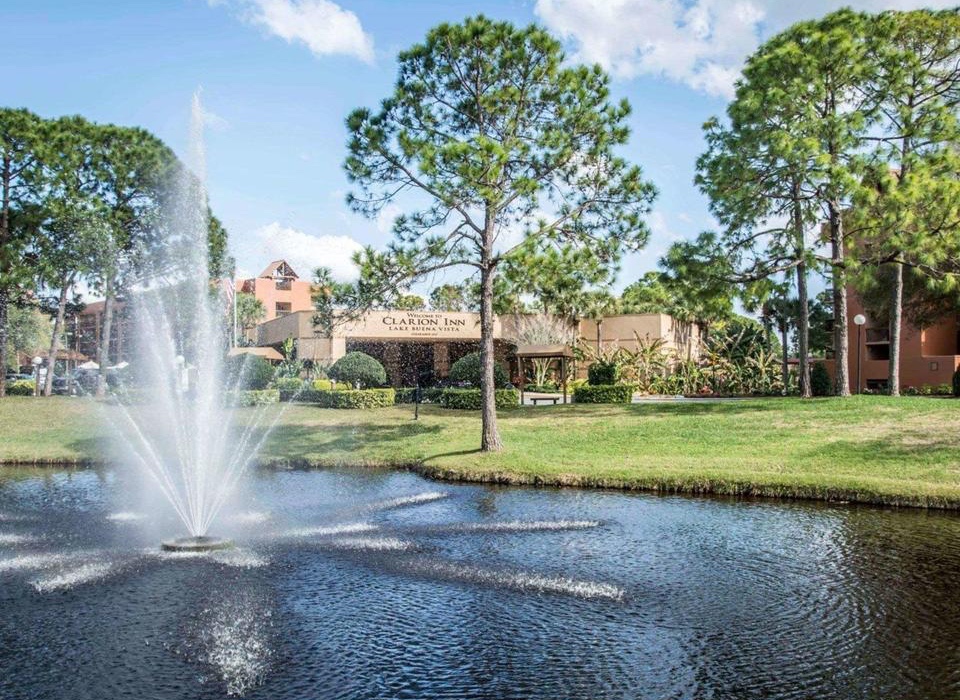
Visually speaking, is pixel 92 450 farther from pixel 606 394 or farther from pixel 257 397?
pixel 606 394

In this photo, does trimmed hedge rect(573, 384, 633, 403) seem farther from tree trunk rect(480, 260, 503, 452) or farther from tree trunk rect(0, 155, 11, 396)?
tree trunk rect(0, 155, 11, 396)

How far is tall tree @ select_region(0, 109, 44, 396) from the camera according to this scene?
32.9 metres

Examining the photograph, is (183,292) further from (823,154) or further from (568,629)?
(568,629)

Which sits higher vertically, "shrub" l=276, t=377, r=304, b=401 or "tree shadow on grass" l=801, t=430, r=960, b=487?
"shrub" l=276, t=377, r=304, b=401

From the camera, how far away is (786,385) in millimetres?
33438

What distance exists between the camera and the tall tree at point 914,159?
22.1 m

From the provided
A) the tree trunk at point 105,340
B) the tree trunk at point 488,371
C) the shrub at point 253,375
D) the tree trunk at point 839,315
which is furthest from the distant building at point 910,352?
the tree trunk at point 105,340

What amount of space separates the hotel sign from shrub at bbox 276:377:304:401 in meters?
9.52

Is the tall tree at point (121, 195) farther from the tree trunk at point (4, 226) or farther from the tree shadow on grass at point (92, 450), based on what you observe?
the tree shadow on grass at point (92, 450)

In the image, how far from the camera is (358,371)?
34.4 m

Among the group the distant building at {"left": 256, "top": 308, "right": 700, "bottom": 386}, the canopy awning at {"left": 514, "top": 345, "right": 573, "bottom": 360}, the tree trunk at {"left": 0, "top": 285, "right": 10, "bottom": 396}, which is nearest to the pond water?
the canopy awning at {"left": 514, "top": 345, "right": 573, "bottom": 360}

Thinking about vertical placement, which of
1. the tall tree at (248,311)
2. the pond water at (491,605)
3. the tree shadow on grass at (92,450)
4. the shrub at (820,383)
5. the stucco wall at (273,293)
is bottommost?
the pond water at (491,605)

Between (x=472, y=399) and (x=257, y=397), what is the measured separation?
10.2 m

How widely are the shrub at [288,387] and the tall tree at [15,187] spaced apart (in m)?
11.9
